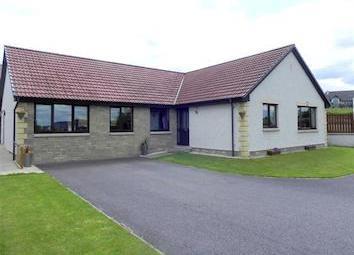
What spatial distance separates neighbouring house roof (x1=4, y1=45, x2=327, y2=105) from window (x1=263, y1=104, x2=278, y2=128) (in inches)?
79.7

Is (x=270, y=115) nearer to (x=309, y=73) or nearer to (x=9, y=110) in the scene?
(x=309, y=73)

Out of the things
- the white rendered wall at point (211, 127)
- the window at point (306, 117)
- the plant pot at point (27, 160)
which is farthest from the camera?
the window at point (306, 117)

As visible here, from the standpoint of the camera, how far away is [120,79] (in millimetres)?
22438

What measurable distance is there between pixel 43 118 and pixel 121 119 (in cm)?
474

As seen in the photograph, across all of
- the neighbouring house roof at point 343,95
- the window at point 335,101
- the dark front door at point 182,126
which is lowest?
the dark front door at point 182,126

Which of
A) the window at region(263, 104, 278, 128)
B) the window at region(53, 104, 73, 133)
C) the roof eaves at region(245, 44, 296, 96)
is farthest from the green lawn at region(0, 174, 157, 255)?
the window at region(263, 104, 278, 128)

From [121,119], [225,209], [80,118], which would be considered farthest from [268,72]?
[225,209]

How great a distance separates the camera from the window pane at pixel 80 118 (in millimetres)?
18516

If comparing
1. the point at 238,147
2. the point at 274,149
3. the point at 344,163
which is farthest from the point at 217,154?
the point at 344,163

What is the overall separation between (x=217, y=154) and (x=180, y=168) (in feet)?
15.2

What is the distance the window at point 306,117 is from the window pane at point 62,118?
47.1 ft

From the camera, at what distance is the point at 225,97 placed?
18.6m

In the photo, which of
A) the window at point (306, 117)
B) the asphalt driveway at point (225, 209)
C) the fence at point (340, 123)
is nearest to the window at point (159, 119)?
the asphalt driveway at point (225, 209)

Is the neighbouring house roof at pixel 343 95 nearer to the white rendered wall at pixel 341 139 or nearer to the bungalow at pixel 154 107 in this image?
the white rendered wall at pixel 341 139
